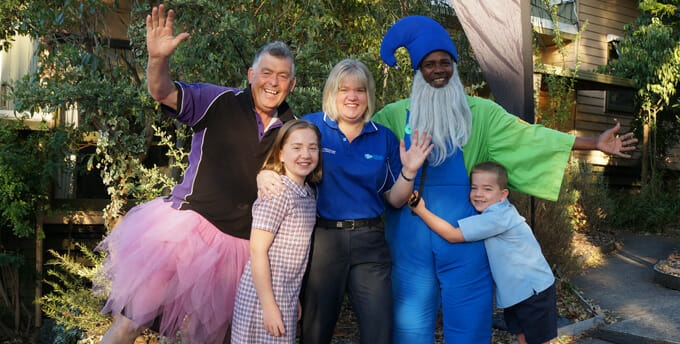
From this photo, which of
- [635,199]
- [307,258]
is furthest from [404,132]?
[635,199]

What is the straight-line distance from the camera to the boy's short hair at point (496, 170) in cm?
258

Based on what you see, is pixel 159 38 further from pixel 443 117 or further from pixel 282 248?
pixel 443 117

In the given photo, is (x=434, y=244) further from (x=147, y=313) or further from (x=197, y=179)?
(x=147, y=313)

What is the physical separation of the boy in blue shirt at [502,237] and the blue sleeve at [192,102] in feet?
3.68

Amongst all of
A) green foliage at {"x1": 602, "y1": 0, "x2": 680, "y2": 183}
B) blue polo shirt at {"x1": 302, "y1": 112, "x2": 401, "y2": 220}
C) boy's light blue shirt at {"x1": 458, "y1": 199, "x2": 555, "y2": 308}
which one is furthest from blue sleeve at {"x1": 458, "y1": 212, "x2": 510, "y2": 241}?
green foliage at {"x1": 602, "y1": 0, "x2": 680, "y2": 183}

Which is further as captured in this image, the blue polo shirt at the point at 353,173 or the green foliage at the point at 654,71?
the green foliage at the point at 654,71

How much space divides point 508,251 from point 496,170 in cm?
40

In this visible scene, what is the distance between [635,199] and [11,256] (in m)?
11.0

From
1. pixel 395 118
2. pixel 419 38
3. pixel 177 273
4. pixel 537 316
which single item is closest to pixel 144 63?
pixel 177 273

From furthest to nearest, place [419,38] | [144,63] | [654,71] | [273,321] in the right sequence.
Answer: [654,71], [144,63], [419,38], [273,321]

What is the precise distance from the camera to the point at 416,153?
2.41 metres

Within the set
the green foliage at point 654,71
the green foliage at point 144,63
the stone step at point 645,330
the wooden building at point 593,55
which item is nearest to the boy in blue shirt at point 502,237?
the green foliage at point 144,63

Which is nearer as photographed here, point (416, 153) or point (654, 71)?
point (416, 153)

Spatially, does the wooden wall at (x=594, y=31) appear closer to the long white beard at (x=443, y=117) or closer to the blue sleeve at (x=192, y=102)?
the long white beard at (x=443, y=117)
